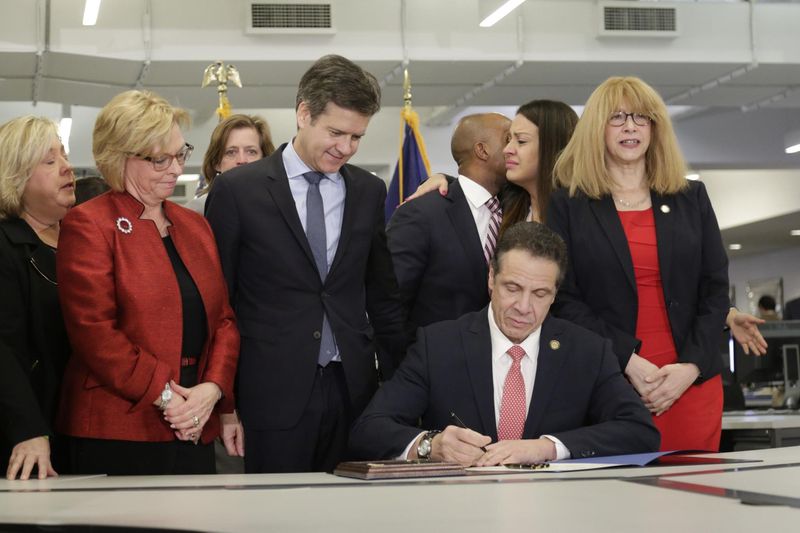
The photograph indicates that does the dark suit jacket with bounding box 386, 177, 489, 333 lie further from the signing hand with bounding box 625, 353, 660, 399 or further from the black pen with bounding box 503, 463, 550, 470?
the black pen with bounding box 503, 463, 550, 470

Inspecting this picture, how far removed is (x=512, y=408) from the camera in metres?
2.93

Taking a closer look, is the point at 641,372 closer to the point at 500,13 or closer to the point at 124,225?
the point at 124,225

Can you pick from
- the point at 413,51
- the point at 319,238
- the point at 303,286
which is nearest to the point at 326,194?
the point at 319,238

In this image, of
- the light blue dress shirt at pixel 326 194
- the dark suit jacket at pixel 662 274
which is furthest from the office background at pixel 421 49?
the dark suit jacket at pixel 662 274

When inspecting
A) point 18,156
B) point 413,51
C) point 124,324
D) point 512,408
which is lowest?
point 512,408

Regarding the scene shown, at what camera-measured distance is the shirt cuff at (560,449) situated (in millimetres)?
2711

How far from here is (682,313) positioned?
10.7 ft

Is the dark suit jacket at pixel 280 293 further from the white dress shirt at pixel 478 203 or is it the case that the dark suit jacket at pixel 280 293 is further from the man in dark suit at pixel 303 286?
the white dress shirt at pixel 478 203

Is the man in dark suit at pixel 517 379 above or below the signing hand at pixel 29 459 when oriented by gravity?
above

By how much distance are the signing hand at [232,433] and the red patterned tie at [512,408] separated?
71 cm

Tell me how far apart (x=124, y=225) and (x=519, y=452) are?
→ 113cm

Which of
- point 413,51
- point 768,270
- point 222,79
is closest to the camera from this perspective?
point 222,79

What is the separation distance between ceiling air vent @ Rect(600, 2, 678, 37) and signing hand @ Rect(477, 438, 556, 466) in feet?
23.0

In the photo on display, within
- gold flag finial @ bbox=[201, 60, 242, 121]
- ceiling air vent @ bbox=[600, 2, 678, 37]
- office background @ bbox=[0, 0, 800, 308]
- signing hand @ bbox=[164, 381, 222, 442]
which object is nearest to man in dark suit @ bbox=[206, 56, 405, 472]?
signing hand @ bbox=[164, 381, 222, 442]
